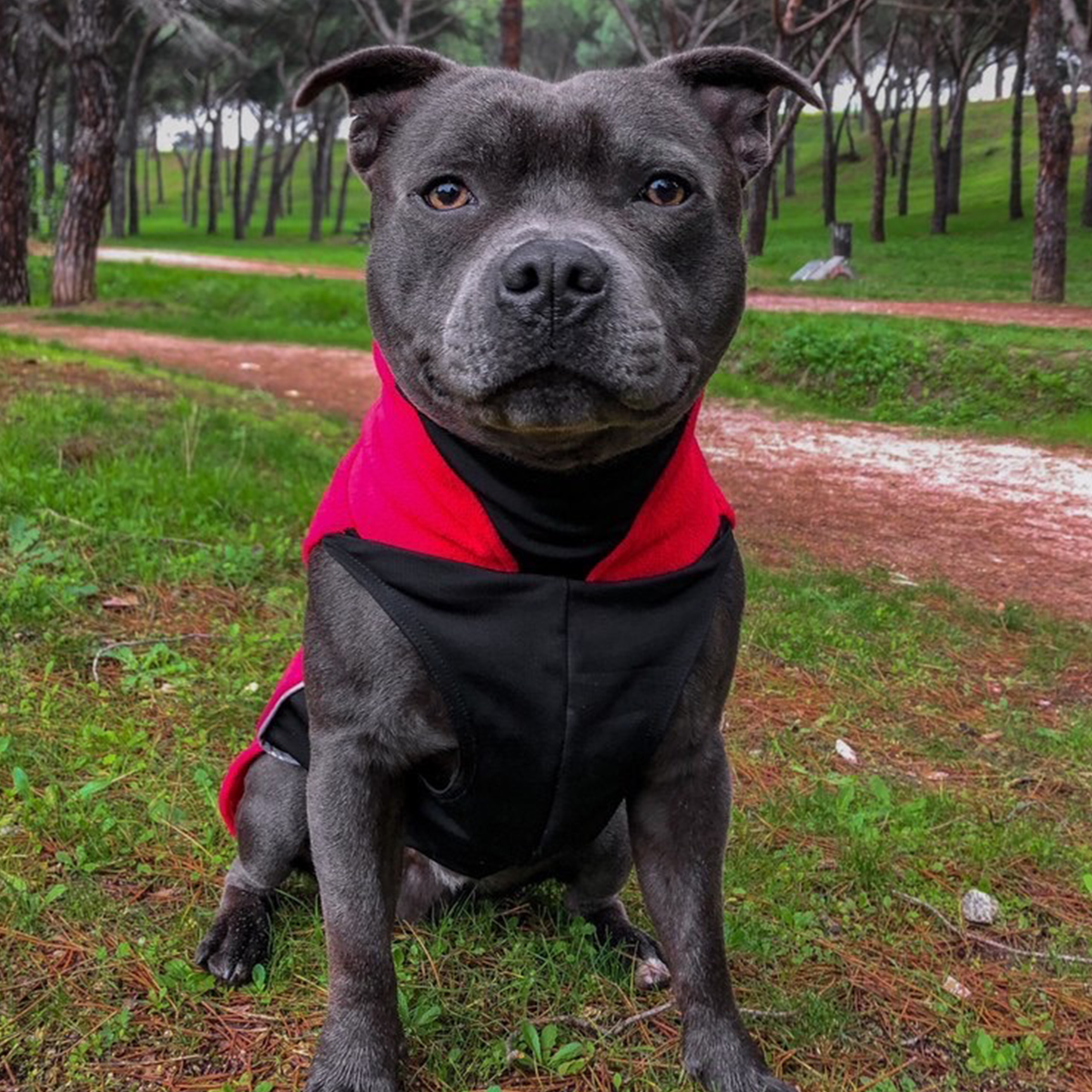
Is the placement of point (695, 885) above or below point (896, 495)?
below

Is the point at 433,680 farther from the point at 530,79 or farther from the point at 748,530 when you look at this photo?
the point at 748,530

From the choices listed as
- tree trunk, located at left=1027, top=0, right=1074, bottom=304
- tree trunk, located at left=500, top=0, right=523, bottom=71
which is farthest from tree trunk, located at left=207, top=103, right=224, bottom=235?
tree trunk, located at left=1027, top=0, right=1074, bottom=304

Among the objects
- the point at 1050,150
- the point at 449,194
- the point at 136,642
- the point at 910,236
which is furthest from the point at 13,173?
the point at 910,236

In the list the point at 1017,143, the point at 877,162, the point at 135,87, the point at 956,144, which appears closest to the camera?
the point at 877,162

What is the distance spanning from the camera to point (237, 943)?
2.60 metres

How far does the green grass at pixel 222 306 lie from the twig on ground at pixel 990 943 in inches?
411

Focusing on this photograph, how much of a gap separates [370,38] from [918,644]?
3619cm

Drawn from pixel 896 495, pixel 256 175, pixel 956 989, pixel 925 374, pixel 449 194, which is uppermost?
pixel 256 175

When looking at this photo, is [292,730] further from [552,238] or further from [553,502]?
[552,238]

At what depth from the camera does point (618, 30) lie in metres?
38.0

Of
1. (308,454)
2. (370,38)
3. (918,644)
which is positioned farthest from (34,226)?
(918,644)

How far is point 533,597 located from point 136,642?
7.60 ft

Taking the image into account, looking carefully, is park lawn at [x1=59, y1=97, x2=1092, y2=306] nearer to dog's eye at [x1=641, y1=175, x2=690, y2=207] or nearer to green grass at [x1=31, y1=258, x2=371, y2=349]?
green grass at [x1=31, y1=258, x2=371, y2=349]

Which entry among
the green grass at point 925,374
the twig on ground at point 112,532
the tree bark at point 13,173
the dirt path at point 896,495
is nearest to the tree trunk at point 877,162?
the green grass at point 925,374
